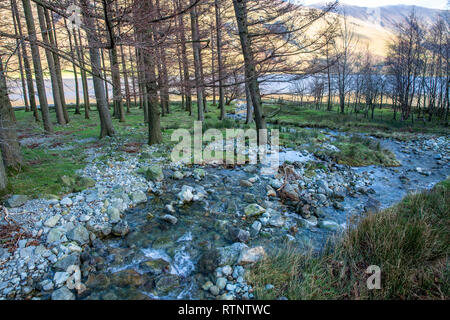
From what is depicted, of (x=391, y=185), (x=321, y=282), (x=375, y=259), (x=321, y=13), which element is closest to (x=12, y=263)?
(x=321, y=282)

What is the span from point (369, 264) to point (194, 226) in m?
2.73

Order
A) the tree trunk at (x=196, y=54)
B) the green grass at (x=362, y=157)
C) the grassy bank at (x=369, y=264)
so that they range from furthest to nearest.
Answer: the green grass at (x=362, y=157) < the tree trunk at (x=196, y=54) < the grassy bank at (x=369, y=264)

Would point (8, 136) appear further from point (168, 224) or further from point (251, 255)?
point (251, 255)

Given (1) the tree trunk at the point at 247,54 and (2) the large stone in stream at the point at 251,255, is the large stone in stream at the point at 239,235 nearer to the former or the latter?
(2) the large stone in stream at the point at 251,255

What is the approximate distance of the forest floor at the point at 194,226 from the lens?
2957mm

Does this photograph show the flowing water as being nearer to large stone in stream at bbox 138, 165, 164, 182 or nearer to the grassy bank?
large stone in stream at bbox 138, 165, 164, 182

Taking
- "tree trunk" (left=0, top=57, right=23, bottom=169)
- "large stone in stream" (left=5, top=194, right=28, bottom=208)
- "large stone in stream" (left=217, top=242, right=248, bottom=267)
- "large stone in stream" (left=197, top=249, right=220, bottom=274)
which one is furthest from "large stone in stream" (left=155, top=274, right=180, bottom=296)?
"tree trunk" (left=0, top=57, right=23, bottom=169)

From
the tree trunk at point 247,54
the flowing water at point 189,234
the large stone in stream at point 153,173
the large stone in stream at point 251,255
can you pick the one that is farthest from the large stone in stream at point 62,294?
the tree trunk at point 247,54

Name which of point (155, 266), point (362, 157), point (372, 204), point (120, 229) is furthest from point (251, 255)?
point (362, 157)

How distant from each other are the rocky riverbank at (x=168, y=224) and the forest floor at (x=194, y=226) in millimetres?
19

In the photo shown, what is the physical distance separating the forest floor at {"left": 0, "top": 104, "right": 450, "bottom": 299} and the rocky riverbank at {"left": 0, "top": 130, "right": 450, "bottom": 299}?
0.02 meters

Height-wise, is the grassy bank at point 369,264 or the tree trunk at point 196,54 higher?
the tree trunk at point 196,54

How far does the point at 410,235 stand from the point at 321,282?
4.92 feet
